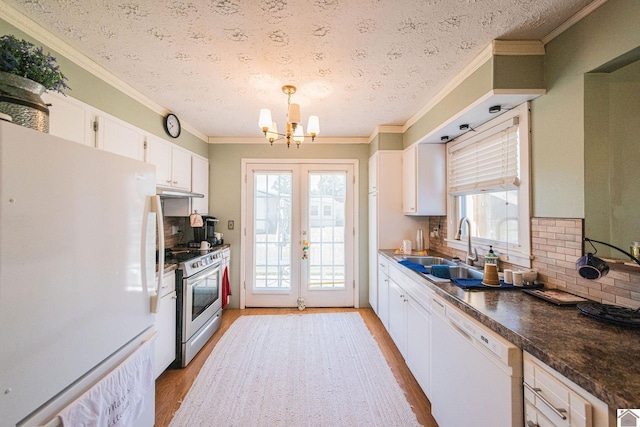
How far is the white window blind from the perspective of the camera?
6.01ft

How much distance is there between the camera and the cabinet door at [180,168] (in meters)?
2.74

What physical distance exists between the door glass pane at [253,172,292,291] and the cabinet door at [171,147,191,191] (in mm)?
898

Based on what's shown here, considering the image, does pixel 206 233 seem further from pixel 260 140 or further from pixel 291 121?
pixel 291 121

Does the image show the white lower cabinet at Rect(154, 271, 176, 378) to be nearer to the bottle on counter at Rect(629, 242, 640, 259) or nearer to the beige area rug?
the beige area rug

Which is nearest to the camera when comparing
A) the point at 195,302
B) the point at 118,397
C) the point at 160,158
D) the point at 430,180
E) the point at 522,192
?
the point at 118,397

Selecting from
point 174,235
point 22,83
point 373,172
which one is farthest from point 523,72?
point 174,235

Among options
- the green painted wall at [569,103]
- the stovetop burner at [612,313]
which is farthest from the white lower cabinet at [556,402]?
the green painted wall at [569,103]

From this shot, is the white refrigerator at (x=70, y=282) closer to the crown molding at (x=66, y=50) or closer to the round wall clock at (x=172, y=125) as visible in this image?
the crown molding at (x=66, y=50)

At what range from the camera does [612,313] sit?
3.55 ft

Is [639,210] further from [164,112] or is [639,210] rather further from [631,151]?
[164,112]

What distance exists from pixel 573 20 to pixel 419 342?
221 cm

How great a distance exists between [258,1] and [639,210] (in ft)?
7.31

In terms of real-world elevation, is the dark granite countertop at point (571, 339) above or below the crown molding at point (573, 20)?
below

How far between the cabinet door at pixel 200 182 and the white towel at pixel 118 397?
2.09 m
